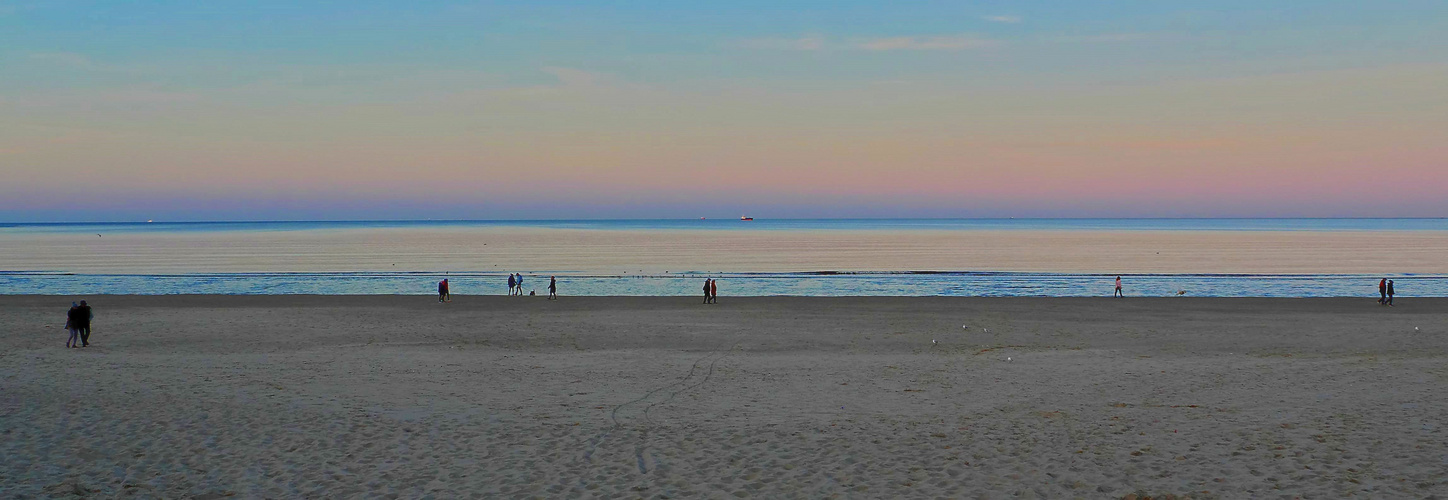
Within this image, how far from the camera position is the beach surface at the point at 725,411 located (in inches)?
390

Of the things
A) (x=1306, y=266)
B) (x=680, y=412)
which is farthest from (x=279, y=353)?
(x=1306, y=266)

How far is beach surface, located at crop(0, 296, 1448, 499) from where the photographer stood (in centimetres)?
991

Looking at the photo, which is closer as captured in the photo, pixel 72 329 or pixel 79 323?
pixel 79 323

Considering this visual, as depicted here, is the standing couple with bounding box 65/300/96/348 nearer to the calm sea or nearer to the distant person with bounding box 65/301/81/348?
the distant person with bounding box 65/301/81/348

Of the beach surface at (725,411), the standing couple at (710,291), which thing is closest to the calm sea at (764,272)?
the standing couple at (710,291)

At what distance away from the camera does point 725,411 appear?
→ 1373cm

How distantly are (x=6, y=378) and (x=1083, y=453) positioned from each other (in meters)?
17.6

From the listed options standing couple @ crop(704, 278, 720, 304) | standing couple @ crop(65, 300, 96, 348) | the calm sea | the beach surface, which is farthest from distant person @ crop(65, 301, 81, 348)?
the calm sea

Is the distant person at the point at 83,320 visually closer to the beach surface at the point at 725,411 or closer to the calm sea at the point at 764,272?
the beach surface at the point at 725,411

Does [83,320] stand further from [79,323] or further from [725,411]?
[725,411]

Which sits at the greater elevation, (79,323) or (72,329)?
(79,323)

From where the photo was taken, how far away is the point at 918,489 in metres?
9.59

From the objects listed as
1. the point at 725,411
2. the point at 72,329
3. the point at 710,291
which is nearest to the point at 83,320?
the point at 72,329

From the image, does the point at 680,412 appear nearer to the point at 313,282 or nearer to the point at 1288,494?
the point at 1288,494
